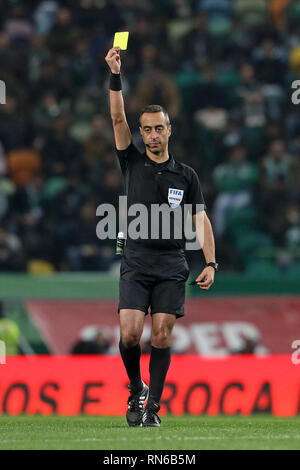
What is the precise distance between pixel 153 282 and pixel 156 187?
71 cm

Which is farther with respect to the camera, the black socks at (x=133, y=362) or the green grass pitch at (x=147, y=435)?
the black socks at (x=133, y=362)

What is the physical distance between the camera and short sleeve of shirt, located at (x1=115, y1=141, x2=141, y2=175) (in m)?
9.01

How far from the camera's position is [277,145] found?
18297mm

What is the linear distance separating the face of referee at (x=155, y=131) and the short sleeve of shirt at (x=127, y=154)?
133 millimetres

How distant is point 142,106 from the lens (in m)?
18.5

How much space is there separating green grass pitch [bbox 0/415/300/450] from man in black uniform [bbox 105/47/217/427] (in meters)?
0.43

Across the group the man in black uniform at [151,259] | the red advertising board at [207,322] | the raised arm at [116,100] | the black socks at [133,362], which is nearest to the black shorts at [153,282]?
the man in black uniform at [151,259]

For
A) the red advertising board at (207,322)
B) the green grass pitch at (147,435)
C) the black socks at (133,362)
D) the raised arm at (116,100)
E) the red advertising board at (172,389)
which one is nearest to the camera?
the green grass pitch at (147,435)

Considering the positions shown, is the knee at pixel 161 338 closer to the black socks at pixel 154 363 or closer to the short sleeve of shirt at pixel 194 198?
the black socks at pixel 154 363

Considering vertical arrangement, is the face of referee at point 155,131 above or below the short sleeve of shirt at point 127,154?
above

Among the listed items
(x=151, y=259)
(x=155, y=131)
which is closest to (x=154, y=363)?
(x=151, y=259)

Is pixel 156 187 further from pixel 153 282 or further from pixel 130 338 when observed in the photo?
pixel 130 338

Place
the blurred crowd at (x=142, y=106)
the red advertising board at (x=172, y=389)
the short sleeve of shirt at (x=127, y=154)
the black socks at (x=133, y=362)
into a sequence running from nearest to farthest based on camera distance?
the black socks at (x=133, y=362), the short sleeve of shirt at (x=127, y=154), the red advertising board at (x=172, y=389), the blurred crowd at (x=142, y=106)

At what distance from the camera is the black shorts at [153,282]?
8.82 metres
